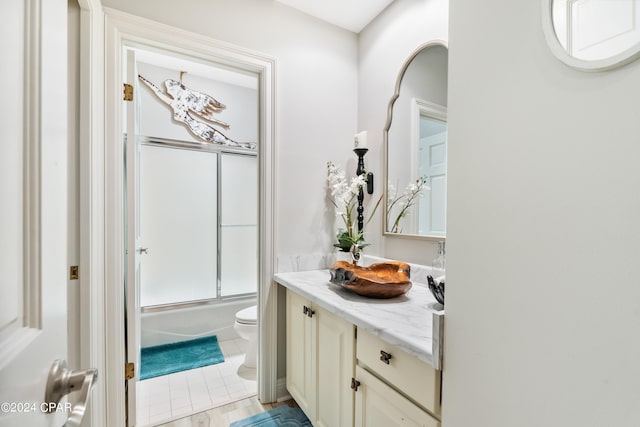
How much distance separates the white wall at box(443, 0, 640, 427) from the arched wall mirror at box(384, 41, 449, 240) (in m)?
0.83

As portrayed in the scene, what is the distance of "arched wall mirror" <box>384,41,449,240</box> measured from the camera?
5.02 feet

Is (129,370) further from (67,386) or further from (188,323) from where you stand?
(67,386)

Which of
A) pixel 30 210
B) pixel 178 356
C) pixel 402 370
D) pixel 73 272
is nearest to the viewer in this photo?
pixel 30 210

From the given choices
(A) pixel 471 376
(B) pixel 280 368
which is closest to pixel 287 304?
(B) pixel 280 368

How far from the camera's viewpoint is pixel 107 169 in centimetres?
142

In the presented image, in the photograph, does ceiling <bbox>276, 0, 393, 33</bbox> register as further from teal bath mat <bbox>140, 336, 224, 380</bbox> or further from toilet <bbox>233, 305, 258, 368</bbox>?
teal bath mat <bbox>140, 336, 224, 380</bbox>

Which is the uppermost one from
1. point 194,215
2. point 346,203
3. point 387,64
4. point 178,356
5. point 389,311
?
point 387,64

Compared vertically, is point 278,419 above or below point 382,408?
below

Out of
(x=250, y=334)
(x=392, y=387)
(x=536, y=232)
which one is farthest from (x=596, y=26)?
(x=250, y=334)

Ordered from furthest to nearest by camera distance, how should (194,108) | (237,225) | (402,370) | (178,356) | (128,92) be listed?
(237,225)
(194,108)
(178,356)
(128,92)
(402,370)

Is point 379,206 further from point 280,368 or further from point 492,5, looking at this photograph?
point 492,5

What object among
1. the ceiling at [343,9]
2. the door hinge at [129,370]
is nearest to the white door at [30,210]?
the door hinge at [129,370]

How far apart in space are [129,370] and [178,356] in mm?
948

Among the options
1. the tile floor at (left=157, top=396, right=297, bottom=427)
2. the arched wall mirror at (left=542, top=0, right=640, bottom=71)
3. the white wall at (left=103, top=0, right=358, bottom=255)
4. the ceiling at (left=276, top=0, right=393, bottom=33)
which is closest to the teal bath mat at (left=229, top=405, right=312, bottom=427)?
the tile floor at (left=157, top=396, right=297, bottom=427)
